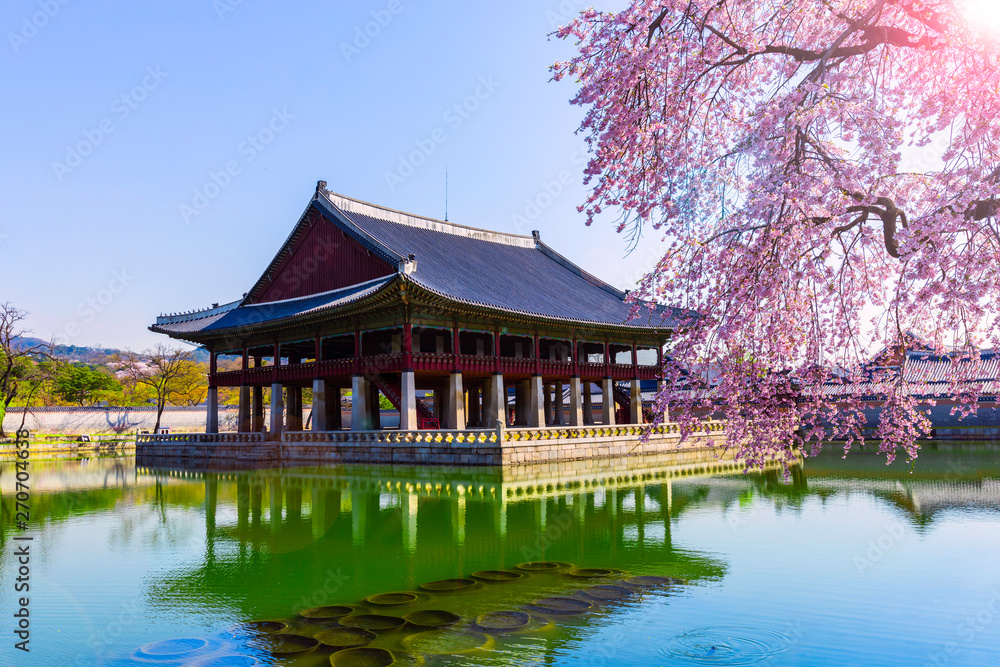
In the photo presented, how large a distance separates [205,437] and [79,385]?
145 feet

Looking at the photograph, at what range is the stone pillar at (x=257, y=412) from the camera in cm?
4294

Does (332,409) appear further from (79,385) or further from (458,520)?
(79,385)

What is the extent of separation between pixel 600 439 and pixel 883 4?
26451 mm

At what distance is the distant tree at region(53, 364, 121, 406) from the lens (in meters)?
72.2

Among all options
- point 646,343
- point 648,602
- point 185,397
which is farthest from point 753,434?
point 185,397

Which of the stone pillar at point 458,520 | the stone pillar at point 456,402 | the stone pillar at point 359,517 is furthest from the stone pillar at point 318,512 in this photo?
the stone pillar at point 456,402

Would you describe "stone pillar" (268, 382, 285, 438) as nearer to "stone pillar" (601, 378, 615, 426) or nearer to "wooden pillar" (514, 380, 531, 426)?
"wooden pillar" (514, 380, 531, 426)

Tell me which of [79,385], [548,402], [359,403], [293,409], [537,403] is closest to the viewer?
[359,403]

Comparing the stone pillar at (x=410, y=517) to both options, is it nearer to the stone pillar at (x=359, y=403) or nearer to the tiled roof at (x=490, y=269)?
the tiled roof at (x=490, y=269)

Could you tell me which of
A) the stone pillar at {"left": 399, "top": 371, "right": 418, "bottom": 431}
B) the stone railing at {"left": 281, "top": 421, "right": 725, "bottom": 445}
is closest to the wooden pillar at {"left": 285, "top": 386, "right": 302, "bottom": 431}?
the stone railing at {"left": 281, "top": 421, "right": 725, "bottom": 445}

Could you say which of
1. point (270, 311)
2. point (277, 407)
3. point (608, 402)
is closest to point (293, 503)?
point (277, 407)

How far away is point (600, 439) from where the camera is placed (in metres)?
31.4

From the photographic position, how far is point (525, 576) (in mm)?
11156

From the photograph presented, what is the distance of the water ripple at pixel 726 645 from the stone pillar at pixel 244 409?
3659cm
